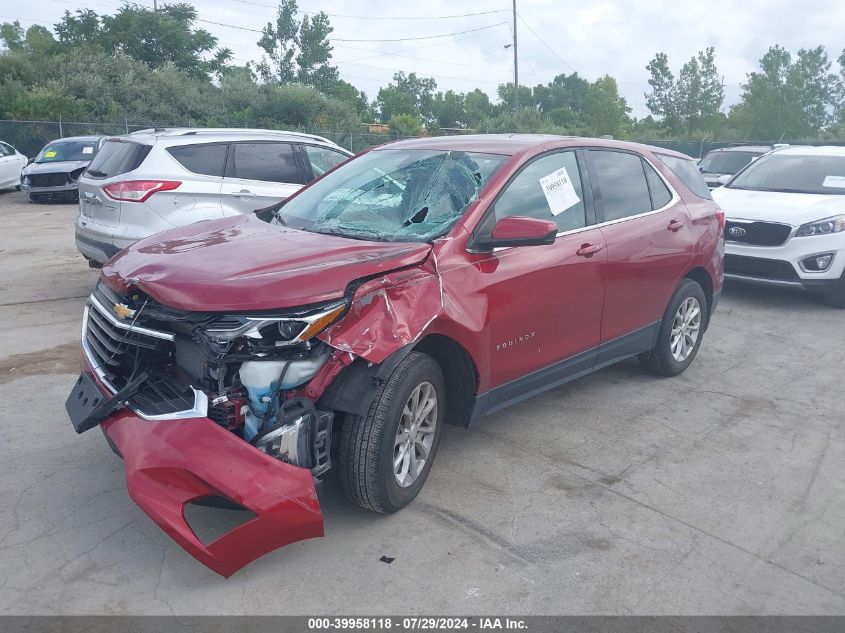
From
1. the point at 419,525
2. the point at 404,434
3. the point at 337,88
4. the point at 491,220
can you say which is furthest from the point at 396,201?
the point at 337,88

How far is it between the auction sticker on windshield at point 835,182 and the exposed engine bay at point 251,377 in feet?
27.0

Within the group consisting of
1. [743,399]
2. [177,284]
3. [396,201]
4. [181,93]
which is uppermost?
[181,93]

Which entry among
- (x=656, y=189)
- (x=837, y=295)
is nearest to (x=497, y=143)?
(x=656, y=189)

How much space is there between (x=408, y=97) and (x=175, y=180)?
286 feet

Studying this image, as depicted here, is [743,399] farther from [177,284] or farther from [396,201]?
[177,284]

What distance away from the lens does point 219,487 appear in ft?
9.82

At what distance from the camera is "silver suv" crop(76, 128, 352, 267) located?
723 centimetres

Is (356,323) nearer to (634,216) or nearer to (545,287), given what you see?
(545,287)

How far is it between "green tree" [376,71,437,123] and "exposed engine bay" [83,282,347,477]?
8546 cm

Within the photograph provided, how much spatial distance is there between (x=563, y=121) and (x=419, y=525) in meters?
78.0

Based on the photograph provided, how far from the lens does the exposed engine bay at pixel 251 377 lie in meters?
3.21

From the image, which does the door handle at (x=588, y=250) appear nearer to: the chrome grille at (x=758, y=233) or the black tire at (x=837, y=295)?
the chrome grille at (x=758, y=233)

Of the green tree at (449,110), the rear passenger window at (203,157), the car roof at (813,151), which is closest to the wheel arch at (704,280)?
the rear passenger window at (203,157)

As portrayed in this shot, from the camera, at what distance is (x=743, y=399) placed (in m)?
5.73
